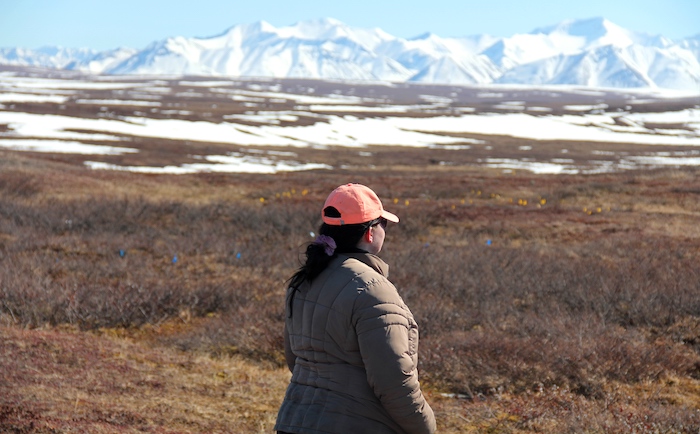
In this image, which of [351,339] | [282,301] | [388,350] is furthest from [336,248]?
[282,301]

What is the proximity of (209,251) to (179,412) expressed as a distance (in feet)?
28.3

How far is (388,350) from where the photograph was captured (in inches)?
113

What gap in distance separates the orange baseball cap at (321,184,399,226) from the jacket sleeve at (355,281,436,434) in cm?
31

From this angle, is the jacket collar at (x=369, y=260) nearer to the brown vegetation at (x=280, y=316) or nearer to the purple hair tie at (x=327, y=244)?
the purple hair tie at (x=327, y=244)

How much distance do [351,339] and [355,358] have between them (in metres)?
0.09

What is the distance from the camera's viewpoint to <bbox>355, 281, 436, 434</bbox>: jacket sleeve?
9.45 feet

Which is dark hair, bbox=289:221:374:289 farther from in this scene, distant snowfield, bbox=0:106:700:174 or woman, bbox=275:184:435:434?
distant snowfield, bbox=0:106:700:174

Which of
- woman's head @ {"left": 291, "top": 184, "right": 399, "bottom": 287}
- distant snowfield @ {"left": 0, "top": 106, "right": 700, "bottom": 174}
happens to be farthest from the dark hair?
distant snowfield @ {"left": 0, "top": 106, "right": 700, "bottom": 174}

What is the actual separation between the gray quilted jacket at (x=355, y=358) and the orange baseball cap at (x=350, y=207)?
0.52 feet

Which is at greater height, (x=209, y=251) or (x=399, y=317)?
(x=399, y=317)

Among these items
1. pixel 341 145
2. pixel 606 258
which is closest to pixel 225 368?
pixel 606 258

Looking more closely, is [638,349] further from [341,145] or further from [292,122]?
[292,122]

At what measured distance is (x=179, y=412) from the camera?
231 inches

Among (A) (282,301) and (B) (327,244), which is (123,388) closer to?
(B) (327,244)
